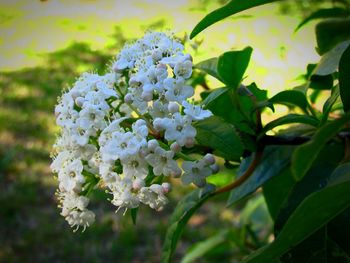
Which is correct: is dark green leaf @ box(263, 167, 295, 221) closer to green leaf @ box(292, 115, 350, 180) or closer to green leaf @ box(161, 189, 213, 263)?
green leaf @ box(161, 189, 213, 263)

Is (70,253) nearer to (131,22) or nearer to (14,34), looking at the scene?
(131,22)

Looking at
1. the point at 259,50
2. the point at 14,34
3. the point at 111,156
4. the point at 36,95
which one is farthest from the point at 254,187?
the point at 14,34

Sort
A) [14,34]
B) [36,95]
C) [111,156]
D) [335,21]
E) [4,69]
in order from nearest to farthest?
[111,156] → [335,21] → [36,95] → [4,69] → [14,34]

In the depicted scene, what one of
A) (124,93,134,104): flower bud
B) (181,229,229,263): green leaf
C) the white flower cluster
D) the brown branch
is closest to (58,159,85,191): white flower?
the white flower cluster

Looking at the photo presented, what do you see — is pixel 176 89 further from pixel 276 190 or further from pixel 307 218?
pixel 276 190

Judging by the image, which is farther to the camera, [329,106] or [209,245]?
[209,245]

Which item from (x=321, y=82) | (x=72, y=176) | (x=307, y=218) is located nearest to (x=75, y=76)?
(x=321, y=82)
